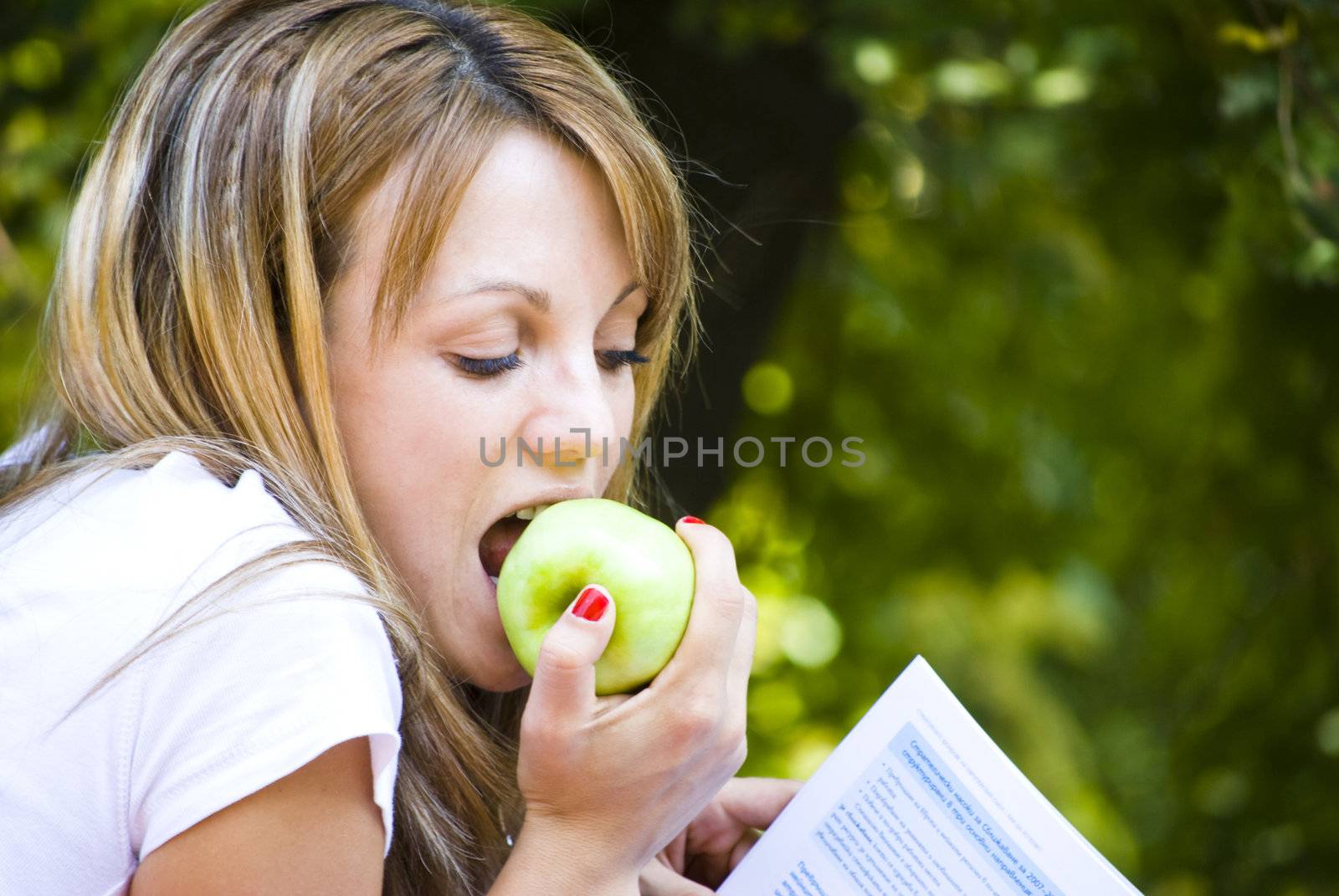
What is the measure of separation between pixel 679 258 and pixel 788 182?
0.95 metres

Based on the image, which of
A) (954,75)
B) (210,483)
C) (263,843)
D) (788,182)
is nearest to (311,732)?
(263,843)

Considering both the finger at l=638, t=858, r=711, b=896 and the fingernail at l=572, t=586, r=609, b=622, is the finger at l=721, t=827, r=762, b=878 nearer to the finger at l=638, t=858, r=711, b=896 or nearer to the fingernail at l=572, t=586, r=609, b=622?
the finger at l=638, t=858, r=711, b=896

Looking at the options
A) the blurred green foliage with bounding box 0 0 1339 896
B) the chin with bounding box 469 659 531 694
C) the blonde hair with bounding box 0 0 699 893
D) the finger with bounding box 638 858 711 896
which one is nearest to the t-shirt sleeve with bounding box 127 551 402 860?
the blonde hair with bounding box 0 0 699 893

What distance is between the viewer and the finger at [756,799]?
1521 mm

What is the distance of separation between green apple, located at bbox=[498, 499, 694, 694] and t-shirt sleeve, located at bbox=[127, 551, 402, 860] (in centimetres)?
25

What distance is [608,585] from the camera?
1225 millimetres

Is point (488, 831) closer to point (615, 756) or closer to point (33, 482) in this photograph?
point (615, 756)

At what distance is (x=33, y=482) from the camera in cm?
131

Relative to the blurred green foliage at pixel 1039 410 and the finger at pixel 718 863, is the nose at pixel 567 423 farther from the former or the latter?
the blurred green foliage at pixel 1039 410

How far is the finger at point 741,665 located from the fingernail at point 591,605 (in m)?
0.19

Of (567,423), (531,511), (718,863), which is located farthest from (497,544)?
(718,863)

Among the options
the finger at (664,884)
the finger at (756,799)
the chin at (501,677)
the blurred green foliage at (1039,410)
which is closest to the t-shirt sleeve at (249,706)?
the chin at (501,677)

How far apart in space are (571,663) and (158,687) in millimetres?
361

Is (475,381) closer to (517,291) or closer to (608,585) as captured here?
(517,291)
